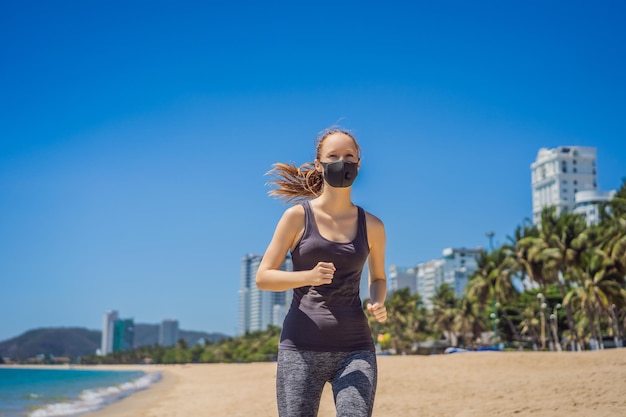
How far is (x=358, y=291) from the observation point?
3.43m

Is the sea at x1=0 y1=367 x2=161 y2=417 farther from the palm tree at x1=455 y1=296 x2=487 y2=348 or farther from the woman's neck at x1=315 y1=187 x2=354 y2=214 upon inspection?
the palm tree at x1=455 y1=296 x2=487 y2=348

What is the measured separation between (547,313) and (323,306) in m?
78.3

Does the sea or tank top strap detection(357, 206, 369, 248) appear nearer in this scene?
tank top strap detection(357, 206, 369, 248)

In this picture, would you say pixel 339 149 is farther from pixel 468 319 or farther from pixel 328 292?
pixel 468 319

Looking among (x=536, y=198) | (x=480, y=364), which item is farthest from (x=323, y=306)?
(x=536, y=198)

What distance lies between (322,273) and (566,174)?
17761 centimetres

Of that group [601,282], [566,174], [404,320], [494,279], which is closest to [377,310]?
[601,282]

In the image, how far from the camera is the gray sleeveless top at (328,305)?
3.25 meters

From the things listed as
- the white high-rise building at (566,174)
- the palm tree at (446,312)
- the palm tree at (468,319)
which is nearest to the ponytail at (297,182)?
the palm tree at (468,319)

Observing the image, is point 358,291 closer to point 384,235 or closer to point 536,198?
point 384,235

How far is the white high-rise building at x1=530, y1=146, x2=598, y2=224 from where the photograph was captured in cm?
16850

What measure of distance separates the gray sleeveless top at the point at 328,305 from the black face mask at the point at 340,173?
23 cm

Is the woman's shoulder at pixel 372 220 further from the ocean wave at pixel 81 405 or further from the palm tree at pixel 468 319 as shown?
the palm tree at pixel 468 319

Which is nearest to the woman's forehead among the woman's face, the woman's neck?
the woman's face
